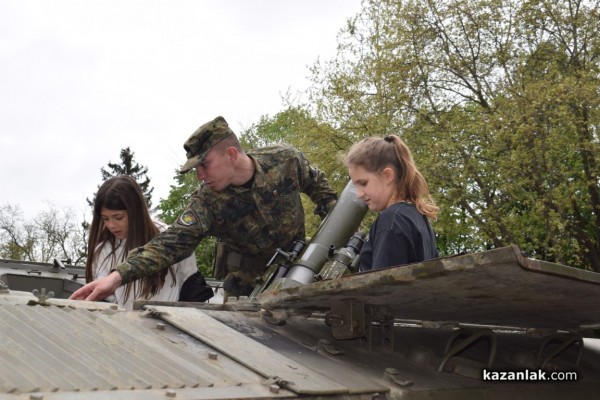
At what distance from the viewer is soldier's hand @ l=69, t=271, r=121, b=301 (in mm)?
4379

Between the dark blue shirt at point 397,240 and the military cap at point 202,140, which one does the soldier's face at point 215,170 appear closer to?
the military cap at point 202,140

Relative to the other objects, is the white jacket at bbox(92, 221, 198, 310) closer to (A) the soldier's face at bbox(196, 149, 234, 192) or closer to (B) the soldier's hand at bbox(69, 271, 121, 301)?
(A) the soldier's face at bbox(196, 149, 234, 192)

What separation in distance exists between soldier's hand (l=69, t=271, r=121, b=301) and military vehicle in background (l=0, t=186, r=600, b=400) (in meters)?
0.81

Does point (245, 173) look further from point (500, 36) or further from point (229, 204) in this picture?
point (500, 36)

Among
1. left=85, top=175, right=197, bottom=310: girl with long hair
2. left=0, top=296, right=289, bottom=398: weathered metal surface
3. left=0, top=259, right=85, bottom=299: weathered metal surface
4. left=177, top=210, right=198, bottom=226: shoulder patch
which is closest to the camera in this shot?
left=0, top=296, right=289, bottom=398: weathered metal surface

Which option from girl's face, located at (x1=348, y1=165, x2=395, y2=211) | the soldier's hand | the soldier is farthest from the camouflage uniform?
girl's face, located at (x1=348, y1=165, x2=395, y2=211)

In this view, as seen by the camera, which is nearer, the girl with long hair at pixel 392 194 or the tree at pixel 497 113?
the girl with long hair at pixel 392 194

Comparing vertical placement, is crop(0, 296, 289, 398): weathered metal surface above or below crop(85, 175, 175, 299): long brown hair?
below

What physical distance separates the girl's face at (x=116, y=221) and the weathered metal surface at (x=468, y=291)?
7.14 ft

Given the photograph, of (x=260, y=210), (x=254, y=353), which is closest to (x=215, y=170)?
(x=260, y=210)

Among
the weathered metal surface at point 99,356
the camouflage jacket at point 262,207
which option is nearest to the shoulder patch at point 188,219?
the camouflage jacket at point 262,207

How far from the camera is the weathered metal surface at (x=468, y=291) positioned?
2680 millimetres

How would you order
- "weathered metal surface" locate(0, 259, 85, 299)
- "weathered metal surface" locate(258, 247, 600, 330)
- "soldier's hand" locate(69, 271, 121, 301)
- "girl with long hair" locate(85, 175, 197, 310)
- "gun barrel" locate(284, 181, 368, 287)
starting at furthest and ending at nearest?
"weathered metal surface" locate(0, 259, 85, 299) → "girl with long hair" locate(85, 175, 197, 310) → "gun barrel" locate(284, 181, 368, 287) → "soldier's hand" locate(69, 271, 121, 301) → "weathered metal surface" locate(258, 247, 600, 330)

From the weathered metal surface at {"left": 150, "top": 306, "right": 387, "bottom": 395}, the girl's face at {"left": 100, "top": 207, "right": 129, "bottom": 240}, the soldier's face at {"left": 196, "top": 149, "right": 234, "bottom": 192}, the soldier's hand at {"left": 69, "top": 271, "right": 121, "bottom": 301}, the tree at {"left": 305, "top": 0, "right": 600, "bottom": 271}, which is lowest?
the weathered metal surface at {"left": 150, "top": 306, "right": 387, "bottom": 395}
